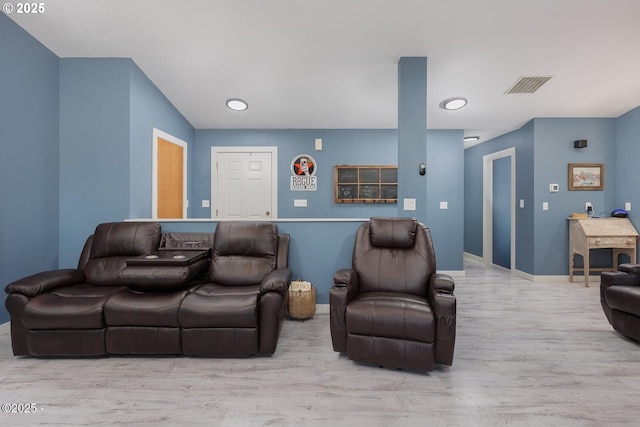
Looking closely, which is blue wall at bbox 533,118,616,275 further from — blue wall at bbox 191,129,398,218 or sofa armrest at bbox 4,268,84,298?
sofa armrest at bbox 4,268,84,298

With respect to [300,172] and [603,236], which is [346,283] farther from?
[603,236]

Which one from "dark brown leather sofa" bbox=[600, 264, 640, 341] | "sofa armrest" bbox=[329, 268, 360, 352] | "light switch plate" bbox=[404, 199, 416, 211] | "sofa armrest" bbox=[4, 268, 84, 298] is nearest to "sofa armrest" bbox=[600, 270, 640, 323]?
"dark brown leather sofa" bbox=[600, 264, 640, 341]

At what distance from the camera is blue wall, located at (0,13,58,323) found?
2.64m

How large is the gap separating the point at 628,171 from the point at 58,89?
7477 millimetres

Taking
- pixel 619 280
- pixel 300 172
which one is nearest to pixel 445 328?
pixel 619 280

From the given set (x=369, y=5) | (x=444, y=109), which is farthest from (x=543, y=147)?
(x=369, y=5)

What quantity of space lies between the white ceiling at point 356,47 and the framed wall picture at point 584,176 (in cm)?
85

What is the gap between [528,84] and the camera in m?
3.68

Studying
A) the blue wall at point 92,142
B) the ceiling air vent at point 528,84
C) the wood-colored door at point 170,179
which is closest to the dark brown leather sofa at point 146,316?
the blue wall at point 92,142

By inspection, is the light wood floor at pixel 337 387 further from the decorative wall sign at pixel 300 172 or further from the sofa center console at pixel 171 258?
the decorative wall sign at pixel 300 172

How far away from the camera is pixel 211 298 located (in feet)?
7.39

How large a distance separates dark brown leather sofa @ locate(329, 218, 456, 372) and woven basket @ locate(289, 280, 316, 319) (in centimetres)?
66

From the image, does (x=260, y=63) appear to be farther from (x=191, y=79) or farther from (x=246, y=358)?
(x=246, y=358)

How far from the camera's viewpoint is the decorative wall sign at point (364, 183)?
498 centimetres
